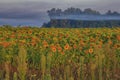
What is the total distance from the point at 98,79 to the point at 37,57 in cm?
285

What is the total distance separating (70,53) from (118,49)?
106 centimetres

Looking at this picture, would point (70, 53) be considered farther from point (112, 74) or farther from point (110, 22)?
point (110, 22)

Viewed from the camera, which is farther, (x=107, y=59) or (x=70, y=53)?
(x=70, y=53)

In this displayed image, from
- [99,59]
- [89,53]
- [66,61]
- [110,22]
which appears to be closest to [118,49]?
[89,53]

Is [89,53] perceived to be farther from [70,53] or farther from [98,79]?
[98,79]

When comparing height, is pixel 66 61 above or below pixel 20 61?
Answer: below

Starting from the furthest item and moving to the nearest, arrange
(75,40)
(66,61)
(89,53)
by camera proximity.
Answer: (75,40), (89,53), (66,61)

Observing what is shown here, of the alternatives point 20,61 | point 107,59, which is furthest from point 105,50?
point 20,61

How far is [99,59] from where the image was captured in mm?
4664

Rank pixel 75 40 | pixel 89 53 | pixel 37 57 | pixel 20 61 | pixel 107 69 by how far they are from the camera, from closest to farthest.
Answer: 1. pixel 20 61
2. pixel 107 69
3. pixel 37 57
4. pixel 89 53
5. pixel 75 40

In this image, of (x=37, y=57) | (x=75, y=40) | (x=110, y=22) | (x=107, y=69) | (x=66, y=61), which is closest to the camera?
(x=107, y=69)

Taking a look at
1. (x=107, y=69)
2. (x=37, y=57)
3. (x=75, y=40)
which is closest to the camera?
(x=107, y=69)

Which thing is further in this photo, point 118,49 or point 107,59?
point 118,49

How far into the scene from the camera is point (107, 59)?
5113mm
